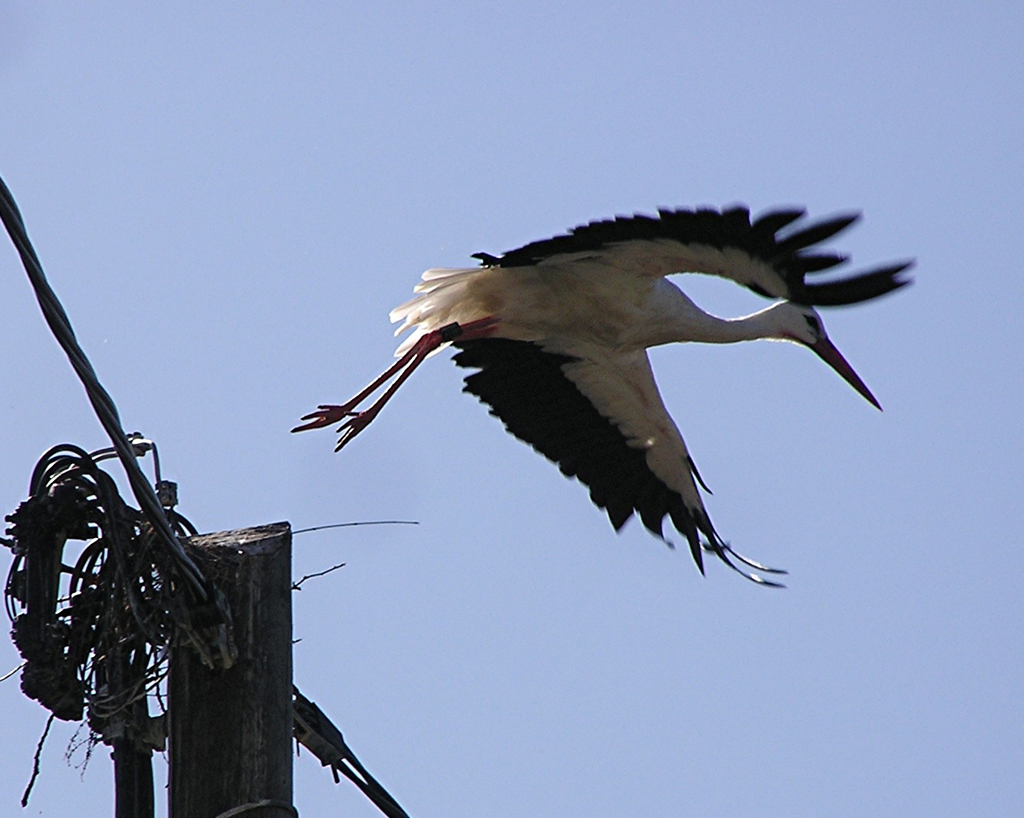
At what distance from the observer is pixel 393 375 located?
739 centimetres

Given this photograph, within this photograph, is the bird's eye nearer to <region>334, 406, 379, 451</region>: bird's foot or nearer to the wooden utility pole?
<region>334, 406, 379, 451</region>: bird's foot

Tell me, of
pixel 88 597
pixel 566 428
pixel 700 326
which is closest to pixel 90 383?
pixel 88 597

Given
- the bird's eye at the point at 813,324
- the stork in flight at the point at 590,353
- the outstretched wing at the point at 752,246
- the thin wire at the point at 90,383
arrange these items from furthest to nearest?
1. the bird's eye at the point at 813,324
2. the stork in flight at the point at 590,353
3. the outstretched wing at the point at 752,246
4. the thin wire at the point at 90,383

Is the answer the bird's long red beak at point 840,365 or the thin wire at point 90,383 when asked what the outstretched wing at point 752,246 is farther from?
the thin wire at point 90,383

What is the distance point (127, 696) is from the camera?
358 centimetres

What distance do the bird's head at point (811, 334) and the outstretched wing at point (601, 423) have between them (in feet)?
2.06

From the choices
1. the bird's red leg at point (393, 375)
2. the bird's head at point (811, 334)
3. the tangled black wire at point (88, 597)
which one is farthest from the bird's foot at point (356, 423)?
the tangled black wire at point (88, 597)

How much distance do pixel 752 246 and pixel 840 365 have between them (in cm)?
223

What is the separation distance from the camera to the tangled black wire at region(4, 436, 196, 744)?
3.58 m

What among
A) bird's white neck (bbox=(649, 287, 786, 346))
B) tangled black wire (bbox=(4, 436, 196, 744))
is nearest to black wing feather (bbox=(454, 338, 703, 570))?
bird's white neck (bbox=(649, 287, 786, 346))

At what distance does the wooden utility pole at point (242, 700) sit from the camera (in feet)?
11.3

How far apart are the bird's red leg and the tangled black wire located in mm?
3419

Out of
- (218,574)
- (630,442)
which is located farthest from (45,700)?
(630,442)

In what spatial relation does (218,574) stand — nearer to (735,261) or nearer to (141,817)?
(141,817)
